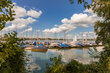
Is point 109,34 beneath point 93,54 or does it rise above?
above

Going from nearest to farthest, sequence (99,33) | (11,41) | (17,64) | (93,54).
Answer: (11,41) → (17,64) → (99,33) → (93,54)

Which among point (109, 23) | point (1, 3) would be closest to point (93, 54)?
point (109, 23)

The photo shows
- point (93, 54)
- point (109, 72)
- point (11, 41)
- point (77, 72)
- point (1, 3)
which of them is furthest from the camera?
point (93, 54)

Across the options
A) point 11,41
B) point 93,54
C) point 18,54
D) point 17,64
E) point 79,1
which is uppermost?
point 79,1

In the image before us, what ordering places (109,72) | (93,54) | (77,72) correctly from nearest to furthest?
(109,72)
(77,72)
(93,54)

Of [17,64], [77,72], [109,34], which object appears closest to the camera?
[17,64]

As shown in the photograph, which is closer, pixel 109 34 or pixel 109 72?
pixel 109 72

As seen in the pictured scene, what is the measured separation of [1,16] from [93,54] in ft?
24.7

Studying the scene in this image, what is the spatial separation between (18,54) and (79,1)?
9.45 ft

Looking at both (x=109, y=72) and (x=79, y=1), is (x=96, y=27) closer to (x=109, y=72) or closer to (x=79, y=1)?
(x=109, y=72)

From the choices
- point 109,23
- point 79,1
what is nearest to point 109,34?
point 109,23

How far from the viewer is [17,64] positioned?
249 centimetres

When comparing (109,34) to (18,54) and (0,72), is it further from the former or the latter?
(0,72)

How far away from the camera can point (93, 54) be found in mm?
6426
